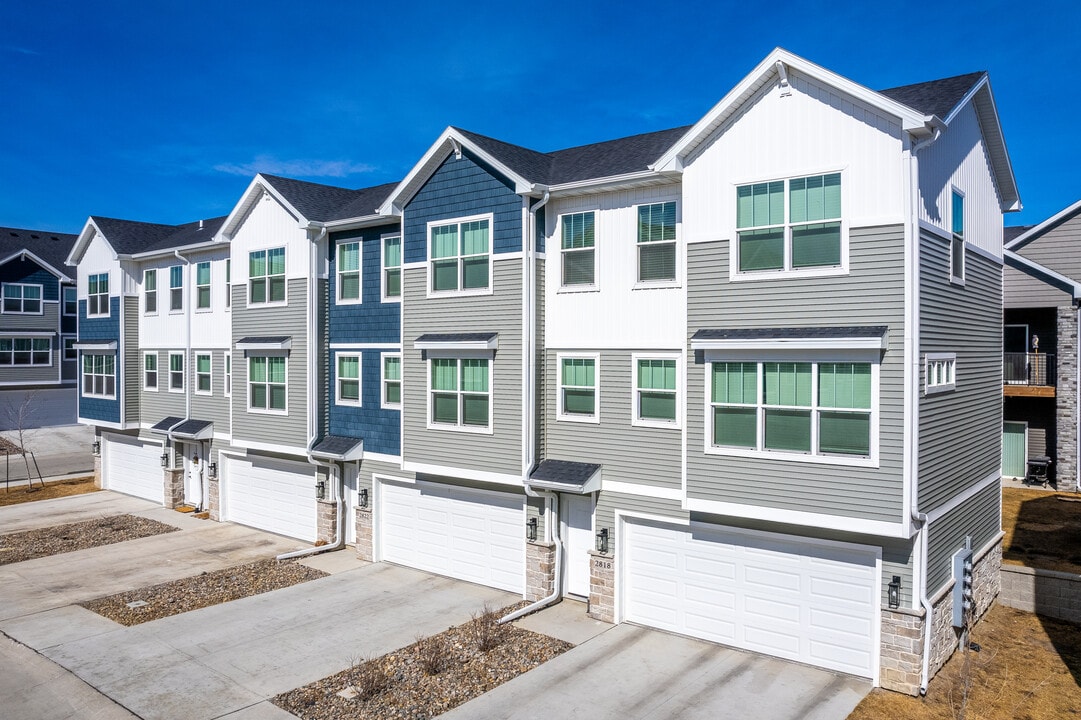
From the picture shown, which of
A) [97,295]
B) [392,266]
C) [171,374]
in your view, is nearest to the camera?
[392,266]

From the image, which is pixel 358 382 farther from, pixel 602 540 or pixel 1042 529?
pixel 1042 529

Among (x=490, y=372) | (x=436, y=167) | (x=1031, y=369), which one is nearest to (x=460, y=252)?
(x=436, y=167)

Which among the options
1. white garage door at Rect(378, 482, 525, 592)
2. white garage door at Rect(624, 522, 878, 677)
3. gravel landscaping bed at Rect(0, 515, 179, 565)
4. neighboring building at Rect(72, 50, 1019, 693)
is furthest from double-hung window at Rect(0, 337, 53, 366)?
white garage door at Rect(624, 522, 878, 677)

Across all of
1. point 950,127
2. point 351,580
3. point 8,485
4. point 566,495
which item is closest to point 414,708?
point 566,495

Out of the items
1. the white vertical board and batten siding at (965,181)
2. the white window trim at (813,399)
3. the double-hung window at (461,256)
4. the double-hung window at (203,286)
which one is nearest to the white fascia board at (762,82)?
the white vertical board and batten siding at (965,181)

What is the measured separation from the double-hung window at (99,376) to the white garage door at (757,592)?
22.0 meters

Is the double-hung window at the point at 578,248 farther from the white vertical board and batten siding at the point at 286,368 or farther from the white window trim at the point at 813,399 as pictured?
the white vertical board and batten siding at the point at 286,368

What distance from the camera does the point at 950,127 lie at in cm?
1307

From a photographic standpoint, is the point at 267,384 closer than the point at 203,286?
Yes

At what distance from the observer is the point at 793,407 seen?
472 inches

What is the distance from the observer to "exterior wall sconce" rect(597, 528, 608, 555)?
1480 centimetres

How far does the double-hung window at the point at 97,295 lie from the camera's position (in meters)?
28.0

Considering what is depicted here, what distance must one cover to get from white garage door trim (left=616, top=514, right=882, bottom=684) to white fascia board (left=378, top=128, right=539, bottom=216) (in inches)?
276

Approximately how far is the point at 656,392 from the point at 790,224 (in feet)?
13.2
